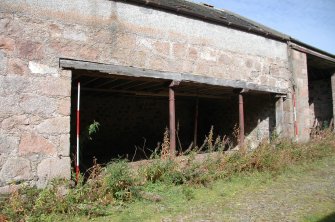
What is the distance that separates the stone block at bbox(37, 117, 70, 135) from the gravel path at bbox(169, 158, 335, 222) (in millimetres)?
2351

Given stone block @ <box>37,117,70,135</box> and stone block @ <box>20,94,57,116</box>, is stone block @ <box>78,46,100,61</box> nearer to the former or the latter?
stone block @ <box>20,94,57,116</box>

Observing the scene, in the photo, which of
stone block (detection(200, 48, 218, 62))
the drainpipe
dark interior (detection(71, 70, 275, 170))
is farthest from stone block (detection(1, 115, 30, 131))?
stone block (detection(200, 48, 218, 62))

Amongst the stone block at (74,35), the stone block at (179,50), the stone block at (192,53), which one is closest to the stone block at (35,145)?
the stone block at (74,35)

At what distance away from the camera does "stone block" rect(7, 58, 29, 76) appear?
490cm

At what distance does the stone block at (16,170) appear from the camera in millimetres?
4662

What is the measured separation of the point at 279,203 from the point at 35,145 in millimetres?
3858

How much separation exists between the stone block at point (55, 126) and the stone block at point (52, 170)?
1.43ft

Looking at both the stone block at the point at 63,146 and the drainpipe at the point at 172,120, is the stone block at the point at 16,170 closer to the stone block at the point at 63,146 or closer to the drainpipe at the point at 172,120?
the stone block at the point at 63,146

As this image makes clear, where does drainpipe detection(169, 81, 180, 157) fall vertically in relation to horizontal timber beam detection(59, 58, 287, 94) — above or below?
below

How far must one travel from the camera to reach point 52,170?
199 inches

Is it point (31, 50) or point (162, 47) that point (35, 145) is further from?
point (162, 47)

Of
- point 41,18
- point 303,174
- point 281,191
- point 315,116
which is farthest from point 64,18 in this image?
point 315,116

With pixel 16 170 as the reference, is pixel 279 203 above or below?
below

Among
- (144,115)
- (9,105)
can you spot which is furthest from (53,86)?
(144,115)
